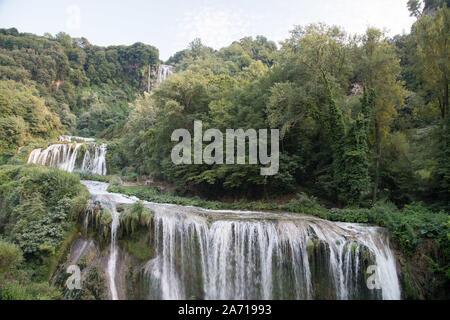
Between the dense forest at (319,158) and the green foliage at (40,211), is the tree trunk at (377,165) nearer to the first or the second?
the dense forest at (319,158)

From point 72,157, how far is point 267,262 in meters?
24.3

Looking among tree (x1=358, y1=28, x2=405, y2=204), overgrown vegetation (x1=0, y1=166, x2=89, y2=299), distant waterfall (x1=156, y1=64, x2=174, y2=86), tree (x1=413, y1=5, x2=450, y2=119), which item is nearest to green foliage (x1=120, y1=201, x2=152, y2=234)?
overgrown vegetation (x1=0, y1=166, x2=89, y2=299)

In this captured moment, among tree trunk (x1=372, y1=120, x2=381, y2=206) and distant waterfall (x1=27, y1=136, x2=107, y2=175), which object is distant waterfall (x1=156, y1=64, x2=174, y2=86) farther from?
tree trunk (x1=372, y1=120, x2=381, y2=206)

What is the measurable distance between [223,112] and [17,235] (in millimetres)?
12241

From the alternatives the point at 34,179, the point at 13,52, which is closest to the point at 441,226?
the point at 34,179

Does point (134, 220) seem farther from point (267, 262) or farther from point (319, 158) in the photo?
point (319, 158)

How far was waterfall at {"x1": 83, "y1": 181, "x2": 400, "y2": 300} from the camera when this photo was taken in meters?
8.55

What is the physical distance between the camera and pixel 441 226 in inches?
346

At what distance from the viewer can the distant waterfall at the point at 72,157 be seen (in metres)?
25.7

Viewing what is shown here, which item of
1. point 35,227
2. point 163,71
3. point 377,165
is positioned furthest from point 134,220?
point 163,71

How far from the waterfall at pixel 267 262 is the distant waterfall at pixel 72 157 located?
19.9 m

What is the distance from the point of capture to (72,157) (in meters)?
26.4

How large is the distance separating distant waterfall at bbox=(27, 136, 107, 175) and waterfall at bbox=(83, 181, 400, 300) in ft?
65.4
